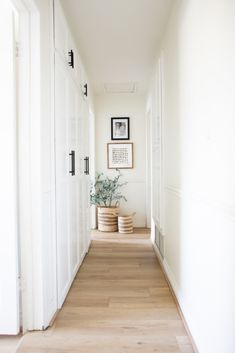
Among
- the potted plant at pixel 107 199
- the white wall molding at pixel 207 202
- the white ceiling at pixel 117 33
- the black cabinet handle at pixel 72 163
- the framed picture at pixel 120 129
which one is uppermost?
the white ceiling at pixel 117 33

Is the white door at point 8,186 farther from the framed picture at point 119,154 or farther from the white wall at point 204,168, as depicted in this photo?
the framed picture at point 119,154

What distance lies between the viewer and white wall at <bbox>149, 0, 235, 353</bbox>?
3.56 feet

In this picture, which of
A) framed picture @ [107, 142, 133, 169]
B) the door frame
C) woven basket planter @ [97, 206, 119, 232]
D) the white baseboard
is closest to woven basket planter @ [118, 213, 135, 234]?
woven basket planter @ [97, 206, 119, 232]

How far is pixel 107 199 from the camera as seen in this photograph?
4871 mm

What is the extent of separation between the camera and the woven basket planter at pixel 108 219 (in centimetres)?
462

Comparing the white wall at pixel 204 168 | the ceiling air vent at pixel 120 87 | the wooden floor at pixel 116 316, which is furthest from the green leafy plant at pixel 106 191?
the white wall at pixel 204 168

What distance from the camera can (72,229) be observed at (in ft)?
8.29

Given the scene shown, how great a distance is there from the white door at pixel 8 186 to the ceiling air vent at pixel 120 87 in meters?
2.79

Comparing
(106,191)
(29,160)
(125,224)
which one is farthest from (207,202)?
(106,191)

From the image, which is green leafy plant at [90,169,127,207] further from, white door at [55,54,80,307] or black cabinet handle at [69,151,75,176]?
black cabinet handle at [69,151,75,176]

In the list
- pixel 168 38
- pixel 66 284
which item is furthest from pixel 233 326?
pixel 168 38

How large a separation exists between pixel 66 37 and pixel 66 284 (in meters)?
2.11

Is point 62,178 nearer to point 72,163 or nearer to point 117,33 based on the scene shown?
point 72,163

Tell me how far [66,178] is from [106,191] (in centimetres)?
257
